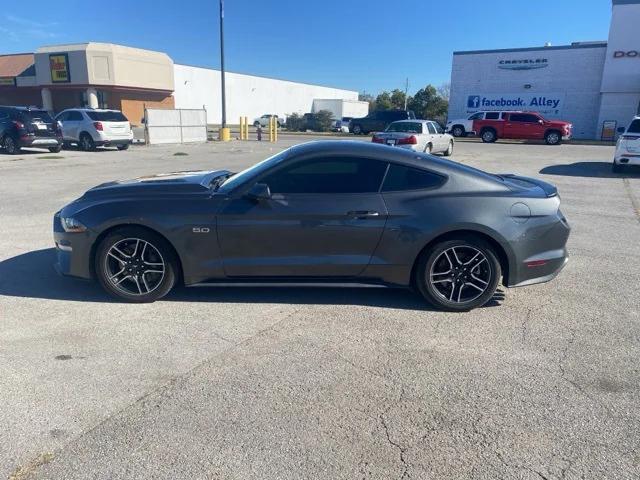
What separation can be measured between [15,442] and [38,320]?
1.71 metres

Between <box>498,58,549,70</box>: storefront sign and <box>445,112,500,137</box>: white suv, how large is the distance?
8.30 meters

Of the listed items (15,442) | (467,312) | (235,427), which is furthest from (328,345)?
(15,442)

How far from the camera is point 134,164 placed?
16422mm

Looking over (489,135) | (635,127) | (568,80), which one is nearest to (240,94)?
(568,80)

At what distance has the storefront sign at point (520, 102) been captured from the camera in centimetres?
3762

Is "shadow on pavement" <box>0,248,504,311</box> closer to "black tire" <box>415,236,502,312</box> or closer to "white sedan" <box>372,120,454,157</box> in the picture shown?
"black tire" <box>415,236,502,312</box>

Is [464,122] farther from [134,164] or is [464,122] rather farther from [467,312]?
[467,312]

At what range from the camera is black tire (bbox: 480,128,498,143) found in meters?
30.8

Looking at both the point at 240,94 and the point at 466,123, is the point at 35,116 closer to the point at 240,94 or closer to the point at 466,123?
the point at 466,123

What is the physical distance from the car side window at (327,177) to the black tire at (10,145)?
1822cm

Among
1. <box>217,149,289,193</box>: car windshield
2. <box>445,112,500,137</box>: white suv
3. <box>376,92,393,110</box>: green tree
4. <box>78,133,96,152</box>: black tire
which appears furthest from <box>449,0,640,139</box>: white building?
<box>217,149,289,193</box>: car windshield

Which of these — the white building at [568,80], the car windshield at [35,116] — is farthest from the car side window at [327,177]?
the white building at [568,80]

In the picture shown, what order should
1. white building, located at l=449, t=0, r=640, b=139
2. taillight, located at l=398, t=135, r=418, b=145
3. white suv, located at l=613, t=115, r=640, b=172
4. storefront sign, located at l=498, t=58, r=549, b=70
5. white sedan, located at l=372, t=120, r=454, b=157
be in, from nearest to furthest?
white suv, located at l=613, t=115, r=640, b=172, taillight, located at l=398, t=135, r=418, b=145, white sedan, located at l=372, t=120, r=454, b=157, white building, located at l=449, t=0, r=640, b=139, storefront sign, located at l=498, t=58, r=549, b=70

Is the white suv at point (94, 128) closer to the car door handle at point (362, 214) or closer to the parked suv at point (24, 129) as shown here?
the parked suv at point (24, 129)
